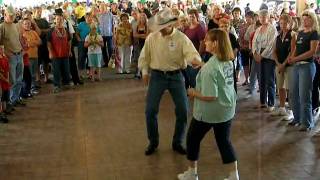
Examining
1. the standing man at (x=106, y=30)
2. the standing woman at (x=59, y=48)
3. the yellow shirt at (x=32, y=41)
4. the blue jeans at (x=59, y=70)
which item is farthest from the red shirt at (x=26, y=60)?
the standing man at (x=106, y=30)

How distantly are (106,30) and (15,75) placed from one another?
500 cm

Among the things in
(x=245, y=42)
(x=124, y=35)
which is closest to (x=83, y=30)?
(x=124, y=35)

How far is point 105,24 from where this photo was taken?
535 inches

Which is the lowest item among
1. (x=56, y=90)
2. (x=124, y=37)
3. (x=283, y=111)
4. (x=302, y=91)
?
(x=283, y=111)

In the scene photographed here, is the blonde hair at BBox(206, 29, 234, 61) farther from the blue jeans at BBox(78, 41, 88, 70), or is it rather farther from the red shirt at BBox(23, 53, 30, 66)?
the blue jeans at BBox(78, 41, 88, 70)

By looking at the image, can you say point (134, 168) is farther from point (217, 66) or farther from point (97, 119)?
point (97, 119)

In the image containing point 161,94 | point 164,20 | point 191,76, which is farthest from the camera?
point 191,76

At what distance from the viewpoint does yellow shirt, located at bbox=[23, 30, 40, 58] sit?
10336mm

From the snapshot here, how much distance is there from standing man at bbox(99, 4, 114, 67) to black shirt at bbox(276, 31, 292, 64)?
6579mm

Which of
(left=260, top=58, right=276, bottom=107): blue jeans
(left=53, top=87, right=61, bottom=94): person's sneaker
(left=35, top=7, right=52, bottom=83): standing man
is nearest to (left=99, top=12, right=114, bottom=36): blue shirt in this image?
(left=35, top=7, right=52, bottom=83): standing man

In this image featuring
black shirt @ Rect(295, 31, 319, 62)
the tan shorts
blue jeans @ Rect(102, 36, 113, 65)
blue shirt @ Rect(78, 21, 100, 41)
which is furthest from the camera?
blue jeans @ Rect(102, 36, 113, 65)

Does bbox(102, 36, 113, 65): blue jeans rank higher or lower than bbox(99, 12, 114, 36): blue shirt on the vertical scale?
lower

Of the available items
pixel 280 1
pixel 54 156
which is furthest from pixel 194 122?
pixel 280 1

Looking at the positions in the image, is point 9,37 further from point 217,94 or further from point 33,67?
point 217,94
